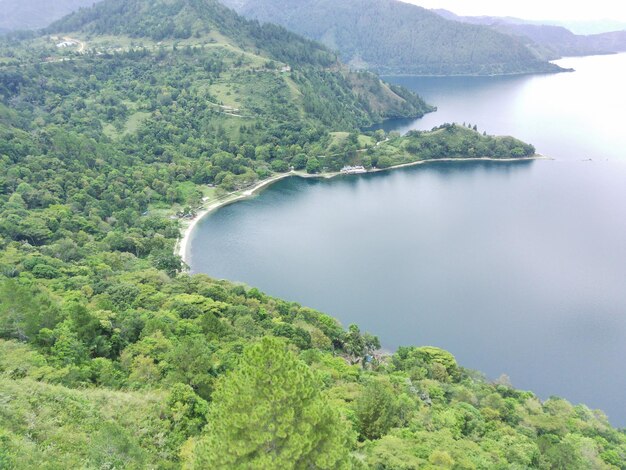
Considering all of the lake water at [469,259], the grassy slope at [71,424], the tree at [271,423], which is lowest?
the lake water at [469,259]

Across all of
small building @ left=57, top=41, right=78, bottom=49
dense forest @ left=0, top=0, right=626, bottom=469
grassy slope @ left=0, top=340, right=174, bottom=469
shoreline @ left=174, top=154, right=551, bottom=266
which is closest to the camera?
dense forest @ left=0, top=0, right=626, bottom=469

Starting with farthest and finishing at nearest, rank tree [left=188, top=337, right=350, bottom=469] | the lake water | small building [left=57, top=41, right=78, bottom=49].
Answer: small building [left=57, top=41, right=78, bottom=49] < the lake water < tree [left=188, top=337, right=350, bottom=469]

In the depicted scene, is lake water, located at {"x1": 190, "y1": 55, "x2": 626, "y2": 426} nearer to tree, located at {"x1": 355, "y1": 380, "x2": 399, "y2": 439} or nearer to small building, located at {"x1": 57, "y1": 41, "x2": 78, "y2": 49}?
tree, located at {"x1": 355, "y1": 380, "x2": 399, "y2": 439}

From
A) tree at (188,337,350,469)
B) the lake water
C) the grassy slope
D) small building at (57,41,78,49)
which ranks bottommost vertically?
the lake water

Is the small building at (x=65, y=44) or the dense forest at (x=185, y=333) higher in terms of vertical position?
the small building at (x=65, y=44)

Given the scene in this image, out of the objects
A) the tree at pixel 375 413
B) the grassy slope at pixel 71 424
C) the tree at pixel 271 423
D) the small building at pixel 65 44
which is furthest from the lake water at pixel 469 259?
the small building at pixel 65 44

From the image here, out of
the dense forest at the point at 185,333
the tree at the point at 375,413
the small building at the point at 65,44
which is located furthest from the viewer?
the small building at the point at 65,44

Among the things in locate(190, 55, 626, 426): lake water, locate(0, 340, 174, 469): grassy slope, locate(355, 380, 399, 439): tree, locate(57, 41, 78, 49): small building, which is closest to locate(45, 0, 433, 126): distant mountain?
locate(57, 41, 78, 49): small building

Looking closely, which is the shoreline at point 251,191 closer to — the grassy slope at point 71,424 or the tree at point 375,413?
the grassy slope at point 71,424
